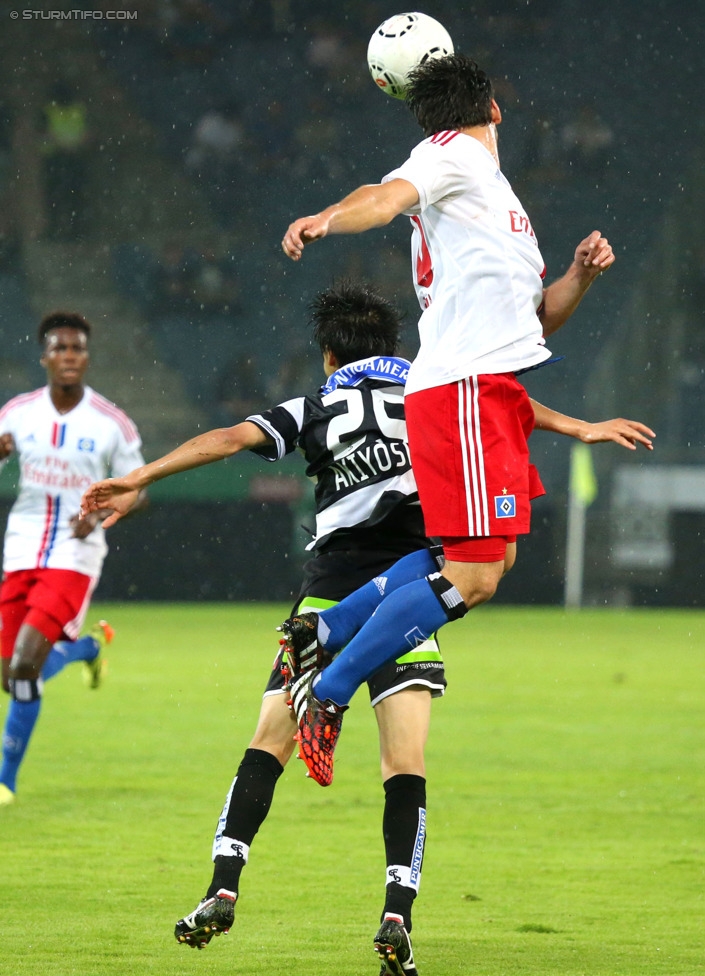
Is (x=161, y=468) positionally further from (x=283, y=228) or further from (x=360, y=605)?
(x=283, y=228)

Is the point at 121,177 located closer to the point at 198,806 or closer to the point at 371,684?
the point at 198,806

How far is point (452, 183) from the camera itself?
356 centimetres

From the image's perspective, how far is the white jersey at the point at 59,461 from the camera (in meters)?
6.98

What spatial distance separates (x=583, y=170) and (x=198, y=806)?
16.8 metres

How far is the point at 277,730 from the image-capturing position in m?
3.94

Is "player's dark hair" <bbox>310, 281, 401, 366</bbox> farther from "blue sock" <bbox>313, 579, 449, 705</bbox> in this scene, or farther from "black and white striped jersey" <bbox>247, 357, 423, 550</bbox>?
"blue sock" <bbox>313, 579, 449, 705</bbox>

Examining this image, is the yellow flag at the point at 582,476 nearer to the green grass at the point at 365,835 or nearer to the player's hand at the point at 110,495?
the green grass at the point at 365,835

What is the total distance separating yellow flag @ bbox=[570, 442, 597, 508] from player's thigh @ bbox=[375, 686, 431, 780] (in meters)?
14.5

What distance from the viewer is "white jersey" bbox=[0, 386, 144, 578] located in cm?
698

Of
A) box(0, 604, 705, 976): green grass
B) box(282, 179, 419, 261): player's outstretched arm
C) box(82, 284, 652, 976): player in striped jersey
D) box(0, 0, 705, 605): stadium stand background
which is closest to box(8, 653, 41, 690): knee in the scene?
box(0, 604, 705, 976): green grass

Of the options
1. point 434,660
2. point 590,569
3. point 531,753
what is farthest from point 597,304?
point 434,660

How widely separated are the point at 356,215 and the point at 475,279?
0.58 metres

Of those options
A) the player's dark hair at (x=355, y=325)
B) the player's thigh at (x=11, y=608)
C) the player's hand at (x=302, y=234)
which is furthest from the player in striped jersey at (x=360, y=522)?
the player's thigh at (x=11, y=608)

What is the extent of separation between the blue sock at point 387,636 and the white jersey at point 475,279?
56cm
